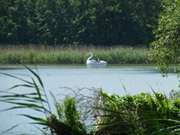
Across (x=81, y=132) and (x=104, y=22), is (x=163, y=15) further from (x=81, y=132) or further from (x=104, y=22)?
(x=104, y=22)

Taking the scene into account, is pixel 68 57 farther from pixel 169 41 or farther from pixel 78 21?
pixel 169 41

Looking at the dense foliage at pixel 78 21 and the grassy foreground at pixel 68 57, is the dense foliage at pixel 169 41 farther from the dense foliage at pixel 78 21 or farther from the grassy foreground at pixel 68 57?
the dense foliage at pixel 78 21

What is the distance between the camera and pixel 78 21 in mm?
60281

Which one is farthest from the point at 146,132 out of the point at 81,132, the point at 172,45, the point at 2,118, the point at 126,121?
the point at 2,118

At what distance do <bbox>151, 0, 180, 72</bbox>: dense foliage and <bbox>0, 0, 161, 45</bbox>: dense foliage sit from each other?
1785 inches

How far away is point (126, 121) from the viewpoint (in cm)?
429

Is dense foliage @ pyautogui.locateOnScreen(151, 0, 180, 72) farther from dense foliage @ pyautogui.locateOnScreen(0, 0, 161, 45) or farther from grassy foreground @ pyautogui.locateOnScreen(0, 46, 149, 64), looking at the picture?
dense foliage @ pyautogui.locateOnScreen(0, 0, 161, 45)

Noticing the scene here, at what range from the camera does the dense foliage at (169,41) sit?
12.7 m

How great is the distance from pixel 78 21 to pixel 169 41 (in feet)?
156

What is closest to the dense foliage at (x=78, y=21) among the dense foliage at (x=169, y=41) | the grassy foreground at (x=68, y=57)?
the grassy foreground at (x=68, y=57)

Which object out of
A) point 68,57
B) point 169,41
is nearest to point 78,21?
point 68,57

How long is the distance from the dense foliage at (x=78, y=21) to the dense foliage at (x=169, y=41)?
45.3 m

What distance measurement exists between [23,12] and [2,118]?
152 feet

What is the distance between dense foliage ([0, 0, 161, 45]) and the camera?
59281 millimetres
